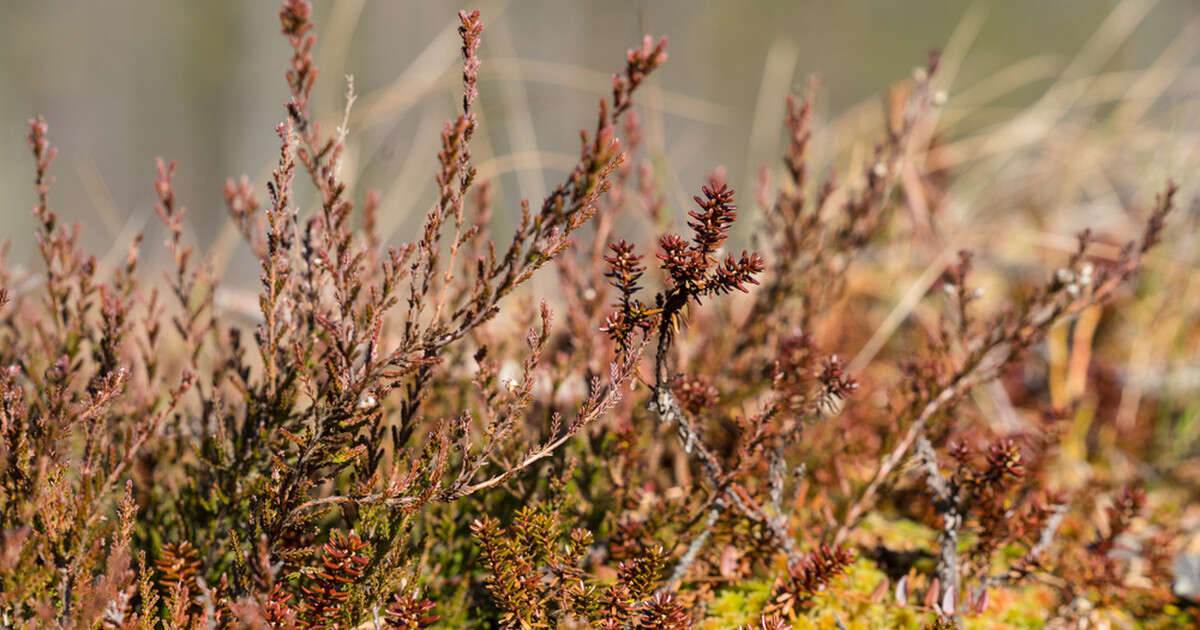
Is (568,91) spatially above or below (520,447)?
above

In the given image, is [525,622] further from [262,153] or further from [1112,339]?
[262,153]

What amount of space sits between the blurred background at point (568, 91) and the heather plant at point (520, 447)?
986 mm

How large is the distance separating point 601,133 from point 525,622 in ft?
3.02

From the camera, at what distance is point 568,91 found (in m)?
8.80

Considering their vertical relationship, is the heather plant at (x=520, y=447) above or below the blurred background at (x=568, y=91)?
below

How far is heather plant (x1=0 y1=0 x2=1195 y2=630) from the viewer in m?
1.23

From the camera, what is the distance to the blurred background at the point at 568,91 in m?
3.57

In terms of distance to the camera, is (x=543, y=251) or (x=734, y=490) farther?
(x=734, y=490)

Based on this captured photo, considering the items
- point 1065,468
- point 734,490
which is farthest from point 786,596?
point 1065,468

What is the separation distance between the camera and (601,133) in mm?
1124

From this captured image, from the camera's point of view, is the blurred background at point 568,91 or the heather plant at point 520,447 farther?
the blurred background at point 568,91

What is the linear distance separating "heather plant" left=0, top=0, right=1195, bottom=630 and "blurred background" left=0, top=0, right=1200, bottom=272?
986 mm

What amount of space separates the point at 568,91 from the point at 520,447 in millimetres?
7634

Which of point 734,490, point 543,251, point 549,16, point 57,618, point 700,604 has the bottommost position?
point 57,618
